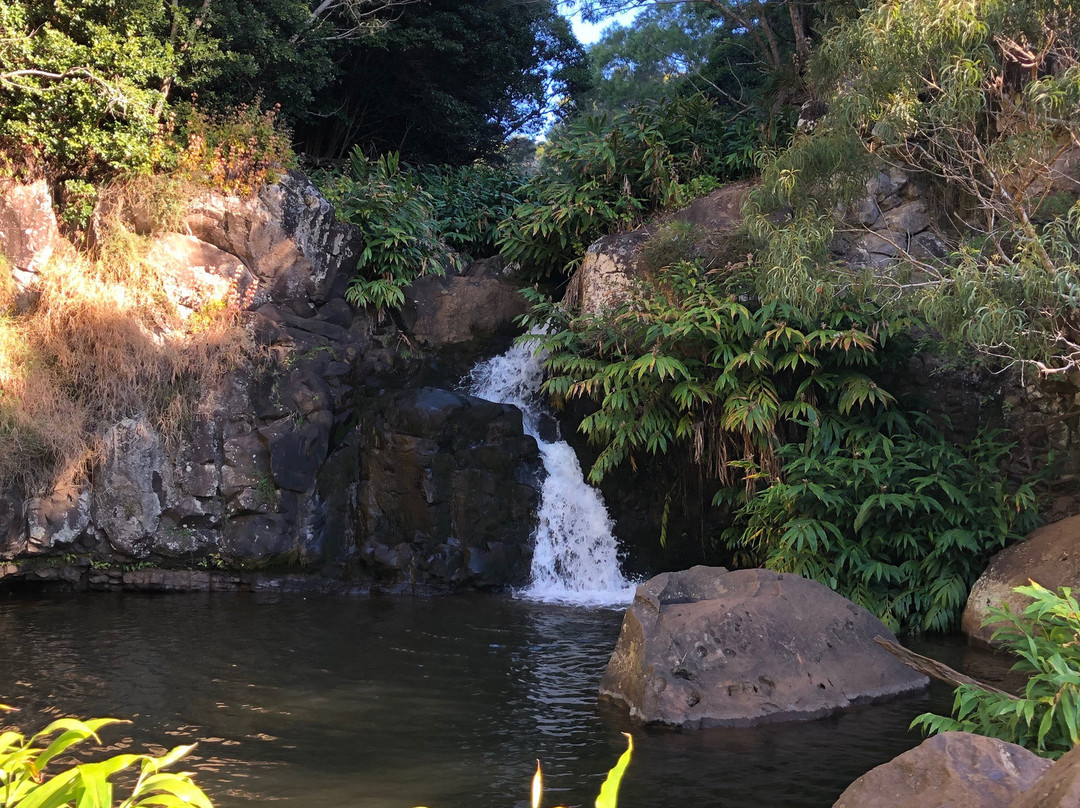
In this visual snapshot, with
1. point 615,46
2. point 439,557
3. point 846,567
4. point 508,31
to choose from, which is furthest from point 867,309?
point 615,46

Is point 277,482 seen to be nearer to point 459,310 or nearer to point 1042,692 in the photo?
point 459,310

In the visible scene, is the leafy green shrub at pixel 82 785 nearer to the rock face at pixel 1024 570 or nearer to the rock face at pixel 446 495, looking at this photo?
the rock face at pixel 1024 570

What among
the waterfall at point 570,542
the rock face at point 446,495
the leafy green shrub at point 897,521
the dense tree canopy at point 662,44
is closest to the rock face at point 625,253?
the waterfall at point 570,542

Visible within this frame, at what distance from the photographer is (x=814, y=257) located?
8008 millimetres

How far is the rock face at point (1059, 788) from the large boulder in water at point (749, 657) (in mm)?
3940

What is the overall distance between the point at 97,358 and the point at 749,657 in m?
8.73

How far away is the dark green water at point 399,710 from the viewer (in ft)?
18.0

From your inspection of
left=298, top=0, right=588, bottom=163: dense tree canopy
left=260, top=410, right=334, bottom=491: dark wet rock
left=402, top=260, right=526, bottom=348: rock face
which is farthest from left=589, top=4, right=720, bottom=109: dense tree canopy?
left=260, top=410, right=334, bottom=491: dark wet rock

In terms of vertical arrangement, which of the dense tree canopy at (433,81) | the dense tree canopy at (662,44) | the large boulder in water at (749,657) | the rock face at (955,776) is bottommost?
the large boulder in water at (749,657)

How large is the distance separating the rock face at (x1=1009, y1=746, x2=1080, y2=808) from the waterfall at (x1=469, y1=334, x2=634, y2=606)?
7.75 meters

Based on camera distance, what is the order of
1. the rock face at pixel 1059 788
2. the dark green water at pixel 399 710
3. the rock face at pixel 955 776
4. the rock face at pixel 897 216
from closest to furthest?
the rock face at pixel 1059 788
the rock face at pixel 955 776
the dark green water at pixel 399 710
the rock face at pixel 897 216

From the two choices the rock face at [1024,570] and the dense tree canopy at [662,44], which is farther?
the dense tree canopy at [662,44]

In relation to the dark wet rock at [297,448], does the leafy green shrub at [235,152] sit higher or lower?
higher

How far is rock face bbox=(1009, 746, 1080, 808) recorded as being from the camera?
242 cm
